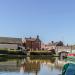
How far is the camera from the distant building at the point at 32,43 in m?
153

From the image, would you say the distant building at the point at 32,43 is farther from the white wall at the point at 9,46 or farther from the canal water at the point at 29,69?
the canal water at the point at 29,69

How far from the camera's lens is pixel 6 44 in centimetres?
13275

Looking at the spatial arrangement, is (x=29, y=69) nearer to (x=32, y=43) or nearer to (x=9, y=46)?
(x=9, y=46)

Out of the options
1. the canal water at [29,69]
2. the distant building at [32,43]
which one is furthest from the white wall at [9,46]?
the canal water at [29,69]

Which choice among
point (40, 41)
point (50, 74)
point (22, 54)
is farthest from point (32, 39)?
point (50, 74)

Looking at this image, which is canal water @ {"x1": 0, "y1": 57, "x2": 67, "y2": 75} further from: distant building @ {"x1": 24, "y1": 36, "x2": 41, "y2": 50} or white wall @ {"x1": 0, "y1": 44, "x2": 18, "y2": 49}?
distant building @ {"x1": 24, "y1": 36, "x2": 41, "y2": 50}

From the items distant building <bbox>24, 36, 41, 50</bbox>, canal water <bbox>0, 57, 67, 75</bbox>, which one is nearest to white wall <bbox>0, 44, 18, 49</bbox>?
distant building <bbox>24, 36, 41, 50</bbox>

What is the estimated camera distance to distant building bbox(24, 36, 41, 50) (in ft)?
501

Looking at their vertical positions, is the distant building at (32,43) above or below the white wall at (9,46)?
above

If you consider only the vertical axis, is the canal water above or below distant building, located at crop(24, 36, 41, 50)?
below

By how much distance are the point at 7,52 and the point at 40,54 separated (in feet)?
56.7

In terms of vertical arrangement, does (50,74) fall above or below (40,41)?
below

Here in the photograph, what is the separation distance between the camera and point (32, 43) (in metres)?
155

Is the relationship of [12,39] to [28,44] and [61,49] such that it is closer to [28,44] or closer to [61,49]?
[28,44]
